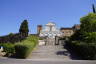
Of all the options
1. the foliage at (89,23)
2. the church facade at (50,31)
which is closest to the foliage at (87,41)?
the foliage at (89,23)

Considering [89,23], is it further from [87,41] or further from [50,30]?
[50,30]

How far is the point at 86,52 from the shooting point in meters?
21.0

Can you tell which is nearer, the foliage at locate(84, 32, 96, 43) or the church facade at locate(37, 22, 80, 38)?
the foliage at locate(84, 32, 96, 43)

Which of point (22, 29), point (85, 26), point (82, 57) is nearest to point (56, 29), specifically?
point (22, 29)

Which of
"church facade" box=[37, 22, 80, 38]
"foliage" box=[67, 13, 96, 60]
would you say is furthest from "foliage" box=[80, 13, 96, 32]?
"church facade" box=[37, 22, 80, 38]

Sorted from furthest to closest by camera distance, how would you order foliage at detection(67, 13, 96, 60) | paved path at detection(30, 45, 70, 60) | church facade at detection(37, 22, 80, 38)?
church facade at detection(37, 22, 80, 38) < paved path at detection(30, 45, 70, 60) < foliage at detection(67, 13, 96, 60)

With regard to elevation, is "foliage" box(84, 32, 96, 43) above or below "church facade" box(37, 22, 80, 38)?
below

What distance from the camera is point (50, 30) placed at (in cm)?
7406

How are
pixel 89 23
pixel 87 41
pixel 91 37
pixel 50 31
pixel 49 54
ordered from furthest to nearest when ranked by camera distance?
1. pixel 50 31
2. pixel 89 23
3. pixel 87 41
4. pixel 91 37
5. pixel 49 54

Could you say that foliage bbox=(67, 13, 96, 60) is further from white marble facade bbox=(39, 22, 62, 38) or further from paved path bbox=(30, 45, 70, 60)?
white marble facade bbox=(39, 22, 62, 38)

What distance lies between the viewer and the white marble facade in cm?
7266

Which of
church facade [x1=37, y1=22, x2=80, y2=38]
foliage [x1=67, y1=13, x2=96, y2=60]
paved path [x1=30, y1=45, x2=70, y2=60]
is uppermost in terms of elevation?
church facade [x1=37, y1=22, x2=80, y2=38]

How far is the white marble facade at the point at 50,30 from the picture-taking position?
238 feet


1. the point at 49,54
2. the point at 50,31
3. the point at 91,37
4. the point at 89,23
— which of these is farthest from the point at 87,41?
the point at 50,31
